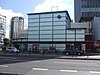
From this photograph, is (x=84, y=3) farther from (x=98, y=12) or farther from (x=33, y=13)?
(x=33, y=13)

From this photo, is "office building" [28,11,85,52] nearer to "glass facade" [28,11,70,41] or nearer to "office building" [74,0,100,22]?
"glass facade" [28,11,70,41]

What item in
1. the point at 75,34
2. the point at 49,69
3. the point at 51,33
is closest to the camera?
the point at 49,69

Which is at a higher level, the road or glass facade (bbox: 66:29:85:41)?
glass facade (bbox: 66:29:85:41)

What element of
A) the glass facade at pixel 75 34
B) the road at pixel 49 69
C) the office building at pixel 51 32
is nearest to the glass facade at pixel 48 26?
the office building at pixel 51 32

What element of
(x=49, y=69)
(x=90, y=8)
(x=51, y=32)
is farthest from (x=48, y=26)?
(x=49, y=69)

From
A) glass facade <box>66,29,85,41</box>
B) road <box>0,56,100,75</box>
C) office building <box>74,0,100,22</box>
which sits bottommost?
road <box>0,56,100,75</box>

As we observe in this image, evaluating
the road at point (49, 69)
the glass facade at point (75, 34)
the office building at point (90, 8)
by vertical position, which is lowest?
the road at point (49, 69)

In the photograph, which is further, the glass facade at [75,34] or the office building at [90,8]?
the office building at [90,8]

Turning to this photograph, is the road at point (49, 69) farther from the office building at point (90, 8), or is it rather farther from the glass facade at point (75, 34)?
the office building at point (90, 8)

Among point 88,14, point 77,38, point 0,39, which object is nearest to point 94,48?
point 77,38

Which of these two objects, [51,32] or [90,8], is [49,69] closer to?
[51,32]

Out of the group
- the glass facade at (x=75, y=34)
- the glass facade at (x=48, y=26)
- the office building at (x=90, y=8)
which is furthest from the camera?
the office building at (x=90, y=8)

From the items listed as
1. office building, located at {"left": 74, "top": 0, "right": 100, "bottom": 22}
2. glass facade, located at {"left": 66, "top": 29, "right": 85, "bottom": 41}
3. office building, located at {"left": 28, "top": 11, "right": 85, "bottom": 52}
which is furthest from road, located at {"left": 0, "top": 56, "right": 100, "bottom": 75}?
office building, located at {"left": 74, "top": 0, "right": 100, "bottom": 22}

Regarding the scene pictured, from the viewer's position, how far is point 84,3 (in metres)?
94.2
